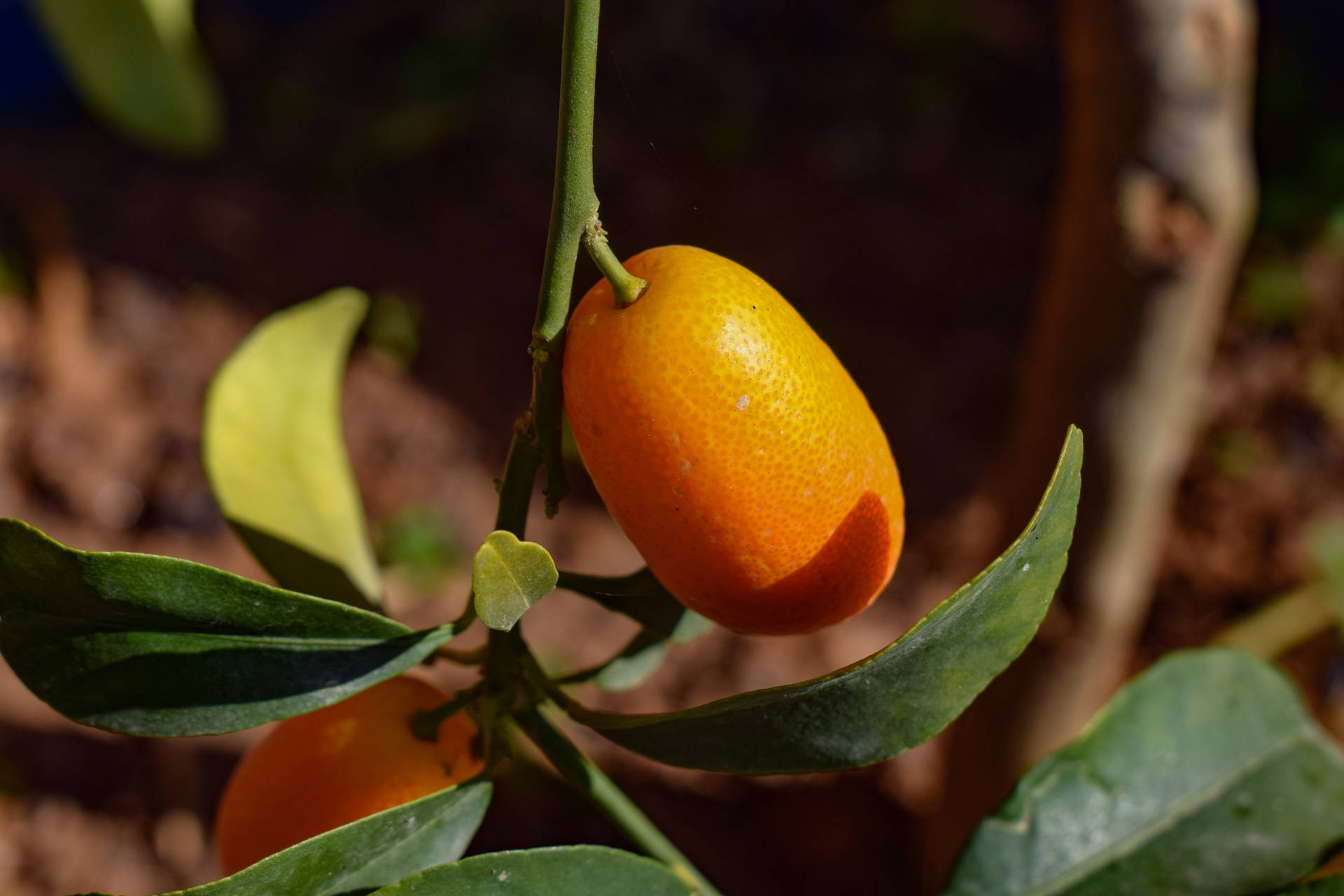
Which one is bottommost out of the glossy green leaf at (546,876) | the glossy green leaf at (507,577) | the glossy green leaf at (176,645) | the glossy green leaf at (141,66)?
the glossy green leaf at (546,876)

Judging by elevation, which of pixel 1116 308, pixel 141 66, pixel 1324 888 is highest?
pixel 141 66

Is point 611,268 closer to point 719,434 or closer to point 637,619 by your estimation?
point 719,434

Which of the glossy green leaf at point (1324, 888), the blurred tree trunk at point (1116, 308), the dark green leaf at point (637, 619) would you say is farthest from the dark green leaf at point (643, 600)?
the blurred tree trunk at point (1116, 308)

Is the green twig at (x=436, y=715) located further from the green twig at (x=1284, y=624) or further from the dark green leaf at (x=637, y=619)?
the green twig at (x=1284, y=624)

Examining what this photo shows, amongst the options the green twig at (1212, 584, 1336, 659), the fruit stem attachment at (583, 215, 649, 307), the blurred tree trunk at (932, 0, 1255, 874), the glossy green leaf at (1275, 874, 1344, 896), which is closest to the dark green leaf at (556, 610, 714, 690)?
the fruit stem attachment at (583, 215, 649, 307)

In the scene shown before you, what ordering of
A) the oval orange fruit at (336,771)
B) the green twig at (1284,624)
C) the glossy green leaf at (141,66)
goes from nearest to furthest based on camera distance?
the oval orange fruit at (336,771)
the green twig at (1284,624)
the glossy green leaf at (141,66)

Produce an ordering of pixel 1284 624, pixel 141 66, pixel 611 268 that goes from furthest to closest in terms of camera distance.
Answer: pixel 141 66 → pixel 1284 624 → pixel 611 268

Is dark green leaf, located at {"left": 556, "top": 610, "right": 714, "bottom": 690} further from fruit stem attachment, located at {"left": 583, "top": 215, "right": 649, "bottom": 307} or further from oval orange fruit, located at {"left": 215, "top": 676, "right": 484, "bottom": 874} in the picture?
fruit stem attachment, located at {"left": 583, "top": 215, "right": 649, "bottom": 307}

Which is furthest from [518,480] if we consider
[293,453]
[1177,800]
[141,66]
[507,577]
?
[141,66]
